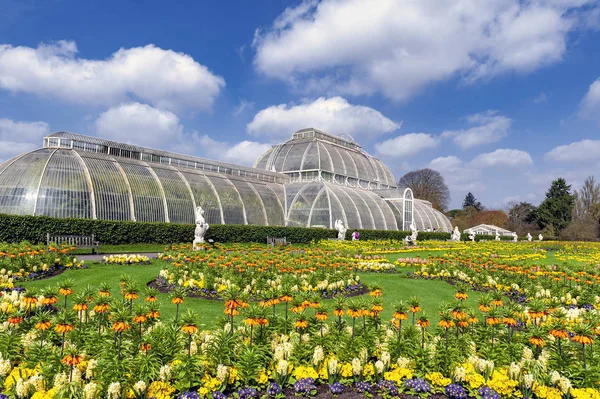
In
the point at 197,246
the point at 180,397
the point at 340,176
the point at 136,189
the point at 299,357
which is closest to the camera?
the point at 180,397

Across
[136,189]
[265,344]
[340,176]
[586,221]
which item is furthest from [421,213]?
[265,344]

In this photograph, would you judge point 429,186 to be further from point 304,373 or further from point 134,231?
point 304,373

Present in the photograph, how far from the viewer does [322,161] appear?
56.5 m

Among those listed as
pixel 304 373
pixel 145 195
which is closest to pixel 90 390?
pixel 304 373

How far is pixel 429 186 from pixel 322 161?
194 feet

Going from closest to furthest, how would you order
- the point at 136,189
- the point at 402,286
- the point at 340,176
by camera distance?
the point at 402,286 < the point at 136,189 < the point at 340,176

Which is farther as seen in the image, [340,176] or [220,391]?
[340,176]

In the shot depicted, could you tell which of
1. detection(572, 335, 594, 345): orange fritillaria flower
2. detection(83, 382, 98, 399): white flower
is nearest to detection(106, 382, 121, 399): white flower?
detection(83, 382, 98, 399): white flower

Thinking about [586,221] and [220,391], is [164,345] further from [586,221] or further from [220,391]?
[586,221]

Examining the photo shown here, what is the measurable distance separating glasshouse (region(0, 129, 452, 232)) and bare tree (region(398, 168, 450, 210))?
3919 cm

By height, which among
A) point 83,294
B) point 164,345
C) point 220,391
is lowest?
point 220,391

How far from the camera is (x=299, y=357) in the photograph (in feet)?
21.9

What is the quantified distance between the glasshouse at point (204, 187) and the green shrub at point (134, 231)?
8.49 ft

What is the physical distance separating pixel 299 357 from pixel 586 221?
7398cm
